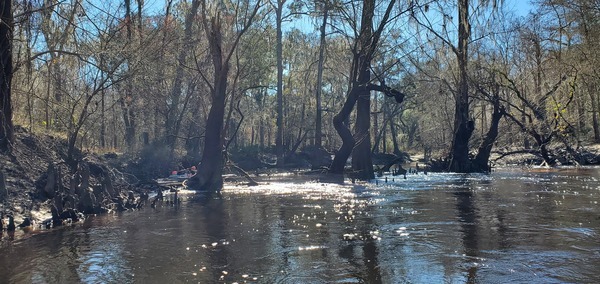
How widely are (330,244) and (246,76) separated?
27261mm

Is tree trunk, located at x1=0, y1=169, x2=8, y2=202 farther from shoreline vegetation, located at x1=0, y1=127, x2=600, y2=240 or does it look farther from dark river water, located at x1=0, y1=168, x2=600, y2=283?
dark river water, located at x1=0, y1=168, x2=600, y2=283

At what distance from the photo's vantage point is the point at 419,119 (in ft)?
216

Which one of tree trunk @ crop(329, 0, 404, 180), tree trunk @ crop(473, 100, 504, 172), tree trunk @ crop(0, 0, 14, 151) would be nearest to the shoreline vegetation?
tree trunk @ crop(0, 0, 14, 151)

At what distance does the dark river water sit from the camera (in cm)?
668

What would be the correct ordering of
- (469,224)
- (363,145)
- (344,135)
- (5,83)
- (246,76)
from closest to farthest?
(469,224) < (5,83) < (363,145) < (344,135) < (246,76)

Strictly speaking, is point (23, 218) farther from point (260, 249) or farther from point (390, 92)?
point (390, 92)

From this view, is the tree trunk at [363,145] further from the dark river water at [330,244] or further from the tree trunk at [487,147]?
the dark river water at [330,244]

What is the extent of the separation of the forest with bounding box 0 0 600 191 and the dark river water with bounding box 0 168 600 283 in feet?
13.6

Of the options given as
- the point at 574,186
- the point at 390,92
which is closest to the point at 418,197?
the point at 574,186

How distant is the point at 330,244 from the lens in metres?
8.54

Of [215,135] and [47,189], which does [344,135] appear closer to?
[215,135]

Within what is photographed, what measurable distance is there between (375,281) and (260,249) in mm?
2635

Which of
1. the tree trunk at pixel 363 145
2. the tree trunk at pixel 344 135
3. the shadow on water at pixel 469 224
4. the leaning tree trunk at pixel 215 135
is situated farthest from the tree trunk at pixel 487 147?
the leaning tree trunk at pixel 215 135

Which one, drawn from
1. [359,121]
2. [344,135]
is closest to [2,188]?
[344,135]
